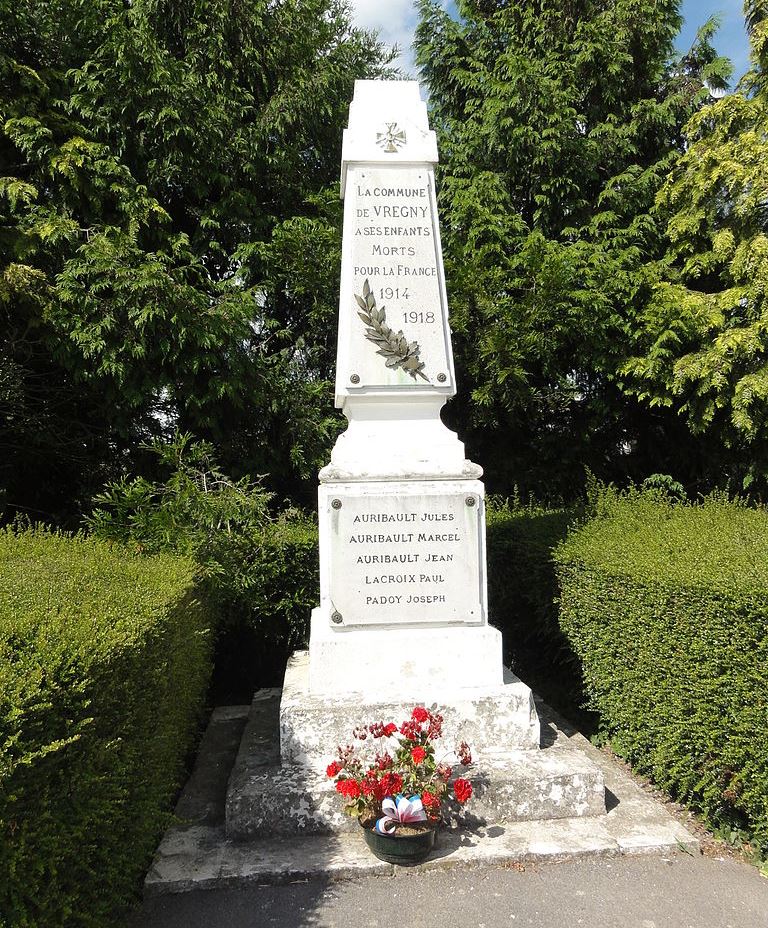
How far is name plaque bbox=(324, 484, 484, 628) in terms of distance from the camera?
4.27 metres

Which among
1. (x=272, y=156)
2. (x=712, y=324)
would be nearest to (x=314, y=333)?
(x=272, y=156)

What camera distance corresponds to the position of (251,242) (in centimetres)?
845

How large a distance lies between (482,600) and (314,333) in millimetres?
5396

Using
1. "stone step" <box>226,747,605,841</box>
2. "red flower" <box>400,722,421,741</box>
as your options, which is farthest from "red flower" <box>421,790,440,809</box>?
"stone step" <box>226,747,605,841</box>

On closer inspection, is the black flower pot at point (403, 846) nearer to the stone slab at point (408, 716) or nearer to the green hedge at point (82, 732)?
the stone slab at point (408, 716)

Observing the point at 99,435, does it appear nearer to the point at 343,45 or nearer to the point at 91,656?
the point at 343,45

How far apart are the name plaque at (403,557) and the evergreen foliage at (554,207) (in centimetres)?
362

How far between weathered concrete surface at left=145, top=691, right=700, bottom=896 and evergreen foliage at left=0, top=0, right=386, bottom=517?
4649 millimetres

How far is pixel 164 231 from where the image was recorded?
7828mm

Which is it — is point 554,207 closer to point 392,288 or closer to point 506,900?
point 392,288

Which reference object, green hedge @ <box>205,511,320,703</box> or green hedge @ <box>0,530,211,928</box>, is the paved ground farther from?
green hedge @ <box>205,511,320,703</box>

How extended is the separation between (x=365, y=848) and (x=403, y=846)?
286mm

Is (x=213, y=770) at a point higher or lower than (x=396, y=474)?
lower

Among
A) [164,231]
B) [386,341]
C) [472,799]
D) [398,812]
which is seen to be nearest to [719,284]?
[386,341]
